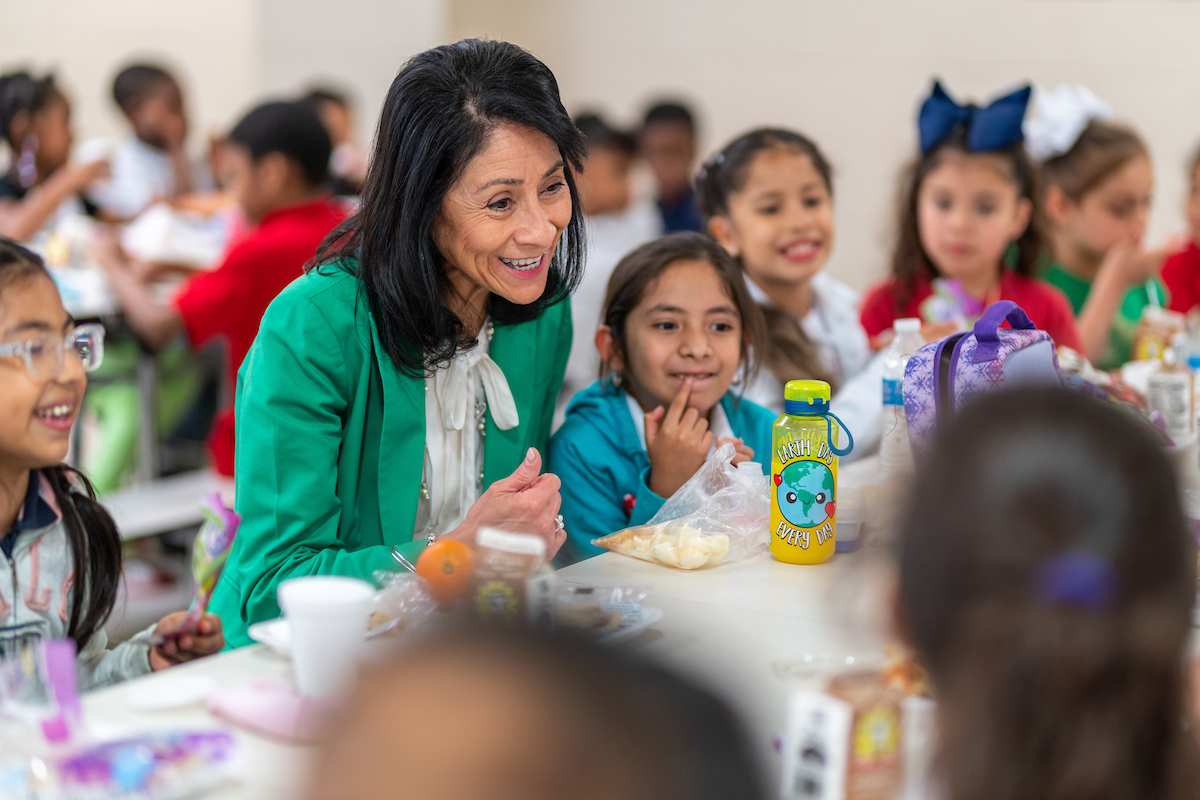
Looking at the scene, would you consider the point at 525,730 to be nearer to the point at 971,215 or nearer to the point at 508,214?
the point at 508,214

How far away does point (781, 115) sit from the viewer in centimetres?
679

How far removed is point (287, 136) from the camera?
3.60 meters

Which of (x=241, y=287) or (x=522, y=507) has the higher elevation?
(x=241, y=287)

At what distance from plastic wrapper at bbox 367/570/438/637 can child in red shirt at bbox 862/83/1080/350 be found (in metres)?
1.83

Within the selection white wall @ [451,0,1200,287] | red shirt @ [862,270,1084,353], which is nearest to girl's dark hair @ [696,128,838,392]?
red shirt @ [862,270,1084,353]

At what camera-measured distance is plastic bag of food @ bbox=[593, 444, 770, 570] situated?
1667mm

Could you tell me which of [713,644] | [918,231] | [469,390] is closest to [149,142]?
[918,231]

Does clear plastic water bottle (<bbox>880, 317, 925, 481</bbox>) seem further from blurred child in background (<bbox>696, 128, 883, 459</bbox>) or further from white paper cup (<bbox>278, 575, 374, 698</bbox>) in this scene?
white paper cup (<bbox>278, 575, 374, 698</bbox>)

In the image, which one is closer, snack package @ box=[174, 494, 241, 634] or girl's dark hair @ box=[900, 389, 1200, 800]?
girl's dark hair @ box=[900, 389, 1200, 800]

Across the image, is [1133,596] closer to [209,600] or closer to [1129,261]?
[209,600]

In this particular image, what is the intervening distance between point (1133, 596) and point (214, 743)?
0.79m

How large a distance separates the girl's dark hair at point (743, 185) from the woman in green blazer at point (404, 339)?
2.93 ft

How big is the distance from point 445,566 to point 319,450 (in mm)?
427

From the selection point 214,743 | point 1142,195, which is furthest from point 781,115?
point 214,743
